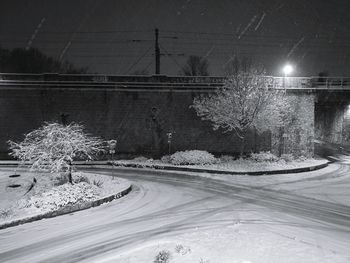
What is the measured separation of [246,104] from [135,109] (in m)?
9.48

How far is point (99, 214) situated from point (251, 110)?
15.3 meters

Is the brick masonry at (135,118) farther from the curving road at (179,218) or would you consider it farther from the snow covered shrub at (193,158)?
the curving road at (179,218)

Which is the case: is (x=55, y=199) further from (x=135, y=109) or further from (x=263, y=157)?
(x=263, y=157)

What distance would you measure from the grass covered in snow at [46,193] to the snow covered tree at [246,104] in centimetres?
1086

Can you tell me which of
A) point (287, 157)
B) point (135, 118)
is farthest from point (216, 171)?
point (135, 118)

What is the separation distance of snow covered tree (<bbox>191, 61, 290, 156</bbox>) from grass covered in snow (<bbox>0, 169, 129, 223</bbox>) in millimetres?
10863

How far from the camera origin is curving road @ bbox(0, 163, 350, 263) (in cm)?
936

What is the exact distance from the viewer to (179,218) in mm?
11914

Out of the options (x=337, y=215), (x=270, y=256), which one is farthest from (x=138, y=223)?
(x=337, y=215)

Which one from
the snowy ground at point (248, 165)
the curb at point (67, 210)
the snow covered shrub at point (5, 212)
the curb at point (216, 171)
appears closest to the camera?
the curb at point (67, 210)

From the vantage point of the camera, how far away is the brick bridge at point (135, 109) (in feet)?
91.1

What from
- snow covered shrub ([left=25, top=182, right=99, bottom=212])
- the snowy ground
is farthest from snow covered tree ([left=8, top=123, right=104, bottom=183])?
the snowy ground

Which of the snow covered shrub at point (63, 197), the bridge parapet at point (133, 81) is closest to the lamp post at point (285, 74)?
the bridge parapet at point (133, 81)

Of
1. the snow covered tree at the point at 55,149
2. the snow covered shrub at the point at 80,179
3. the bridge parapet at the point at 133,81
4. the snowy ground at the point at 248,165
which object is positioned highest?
the bridge parapet at the point at 133,81
